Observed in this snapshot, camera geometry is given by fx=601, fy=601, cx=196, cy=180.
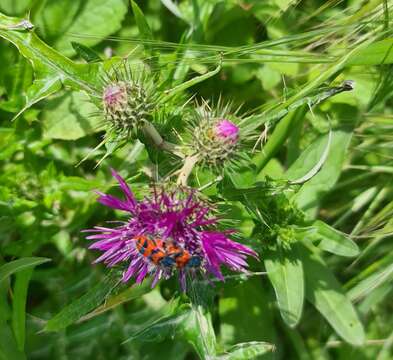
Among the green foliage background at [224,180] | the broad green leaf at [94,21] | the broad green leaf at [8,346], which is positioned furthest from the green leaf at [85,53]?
the broad green leaf at [8,346]

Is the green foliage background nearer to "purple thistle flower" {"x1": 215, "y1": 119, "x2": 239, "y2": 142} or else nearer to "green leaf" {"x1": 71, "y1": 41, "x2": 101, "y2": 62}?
"green leaf" {"x1": 71, "y1": 41, "x2": 101, "y2": 62}

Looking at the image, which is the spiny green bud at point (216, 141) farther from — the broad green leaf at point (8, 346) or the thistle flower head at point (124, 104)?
the broad green leaf at point (8, 346)

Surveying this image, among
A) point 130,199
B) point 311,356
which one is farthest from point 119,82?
point 311,356

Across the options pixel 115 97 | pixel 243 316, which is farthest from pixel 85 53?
pixel 243 316

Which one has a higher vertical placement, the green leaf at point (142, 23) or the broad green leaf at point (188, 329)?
the green leaf at point (142, 23)

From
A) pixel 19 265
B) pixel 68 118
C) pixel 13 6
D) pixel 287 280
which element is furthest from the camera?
pixel 68 118

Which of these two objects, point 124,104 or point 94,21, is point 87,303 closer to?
point 124,104
